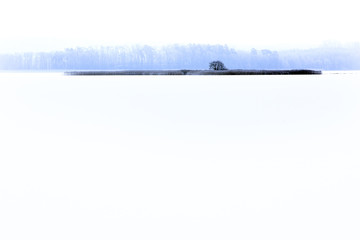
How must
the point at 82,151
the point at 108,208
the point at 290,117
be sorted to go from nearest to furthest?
the point at 108,208 → the point at 82,151 → the point at 290,117

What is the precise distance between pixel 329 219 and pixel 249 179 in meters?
2.05

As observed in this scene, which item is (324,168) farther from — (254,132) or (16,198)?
(254,132)

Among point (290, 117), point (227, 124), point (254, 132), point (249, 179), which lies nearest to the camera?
point (249, 179)

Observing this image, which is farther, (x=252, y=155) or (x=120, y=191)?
(x=252, y=155)

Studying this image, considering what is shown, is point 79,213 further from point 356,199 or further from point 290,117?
point 290,117

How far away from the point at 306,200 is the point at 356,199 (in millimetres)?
535

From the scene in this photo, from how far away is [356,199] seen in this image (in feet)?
18.4

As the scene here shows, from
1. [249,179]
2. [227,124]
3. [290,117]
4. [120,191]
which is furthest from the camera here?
[290,117]

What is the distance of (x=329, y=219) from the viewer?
4.87 m

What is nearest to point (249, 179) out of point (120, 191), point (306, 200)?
point (306, 200)

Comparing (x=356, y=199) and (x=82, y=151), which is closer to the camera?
(x=356, y=199)

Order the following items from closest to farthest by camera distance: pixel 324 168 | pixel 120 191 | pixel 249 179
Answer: pixel 120 191 → pixel 249 179 → pixel 324 168

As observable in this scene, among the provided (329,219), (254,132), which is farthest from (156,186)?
(254,132)

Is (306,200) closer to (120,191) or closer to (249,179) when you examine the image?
(249,179)
